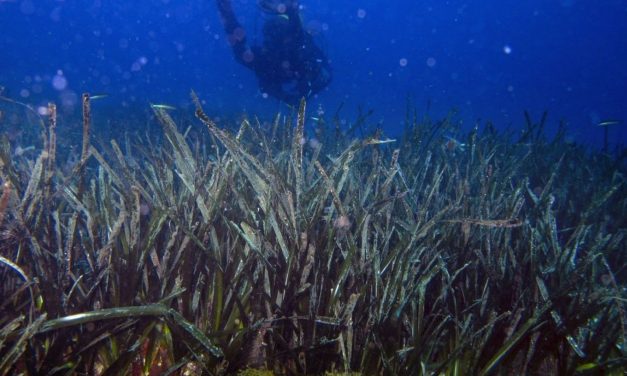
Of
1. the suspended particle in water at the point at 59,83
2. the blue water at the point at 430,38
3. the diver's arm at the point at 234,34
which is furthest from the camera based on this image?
the blue water at the point at 430,38

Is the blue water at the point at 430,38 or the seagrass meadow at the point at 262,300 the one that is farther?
the blue water at the point at 430,38

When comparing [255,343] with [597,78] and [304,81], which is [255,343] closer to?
[304,81]

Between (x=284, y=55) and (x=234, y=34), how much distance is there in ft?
7.27

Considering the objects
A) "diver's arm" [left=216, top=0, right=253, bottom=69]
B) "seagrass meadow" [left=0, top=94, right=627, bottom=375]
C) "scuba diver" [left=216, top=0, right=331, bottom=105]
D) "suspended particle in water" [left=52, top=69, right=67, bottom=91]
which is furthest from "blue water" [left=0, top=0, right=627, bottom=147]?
"seagrass meadow" [left=0, top=94, right=627, bottom=375]

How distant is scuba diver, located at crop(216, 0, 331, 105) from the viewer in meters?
11.9

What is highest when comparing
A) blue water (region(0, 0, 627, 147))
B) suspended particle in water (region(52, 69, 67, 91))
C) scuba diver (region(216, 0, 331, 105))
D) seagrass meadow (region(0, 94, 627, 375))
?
blue water (region(0, 0, 627, 147))

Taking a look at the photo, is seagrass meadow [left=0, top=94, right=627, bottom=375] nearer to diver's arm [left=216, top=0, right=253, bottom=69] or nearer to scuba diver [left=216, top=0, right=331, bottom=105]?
scuba diver [left=216, top=0, right=331, bottom=105]

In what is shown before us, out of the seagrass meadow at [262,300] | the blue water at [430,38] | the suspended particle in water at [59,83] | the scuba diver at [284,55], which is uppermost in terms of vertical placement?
the blue water at [430,38]

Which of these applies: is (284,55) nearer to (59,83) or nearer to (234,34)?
(234,34)

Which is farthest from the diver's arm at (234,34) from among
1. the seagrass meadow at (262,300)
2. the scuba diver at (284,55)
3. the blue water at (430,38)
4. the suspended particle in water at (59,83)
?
the blue water at (430,38)

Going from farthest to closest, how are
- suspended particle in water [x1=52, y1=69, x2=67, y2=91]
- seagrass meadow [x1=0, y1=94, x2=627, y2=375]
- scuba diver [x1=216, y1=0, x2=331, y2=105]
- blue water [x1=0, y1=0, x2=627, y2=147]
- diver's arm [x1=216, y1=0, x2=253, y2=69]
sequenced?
blue water [x1=0, y1=0, x2=627, y2=147], suspended particle in water [x1=52, y1=69, x2=67, y2=91], diver's arm [x1=216, y1=0, x2=253, y2=69], scuba diver [x1=216, y1=0, x2=331, y2=105], seagrass meadow [x1=0, y1=94, x2=627, y2=375]

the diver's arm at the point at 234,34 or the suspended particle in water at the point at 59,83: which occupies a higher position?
the suspended particle in water at the point at 59,83

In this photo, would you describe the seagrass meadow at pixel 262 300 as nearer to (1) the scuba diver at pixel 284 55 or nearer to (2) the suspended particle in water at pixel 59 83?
(1) the scuba diver at pixel 284 55

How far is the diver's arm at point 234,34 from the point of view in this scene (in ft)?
40.8
